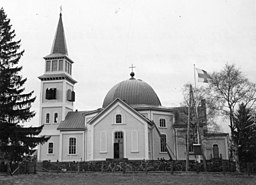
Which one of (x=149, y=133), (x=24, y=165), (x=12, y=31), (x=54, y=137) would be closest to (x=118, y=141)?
(x=149, y=133)

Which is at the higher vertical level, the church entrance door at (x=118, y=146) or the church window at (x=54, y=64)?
the church window at (x=54, y=64)

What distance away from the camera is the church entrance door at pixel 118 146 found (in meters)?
42.5

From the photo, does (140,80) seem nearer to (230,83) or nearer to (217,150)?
(217,150)

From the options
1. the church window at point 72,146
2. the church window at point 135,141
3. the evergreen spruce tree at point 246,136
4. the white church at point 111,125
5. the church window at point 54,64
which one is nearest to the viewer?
the church window at point 135,141

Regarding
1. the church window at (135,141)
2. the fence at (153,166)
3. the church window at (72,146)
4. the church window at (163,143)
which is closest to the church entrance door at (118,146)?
the church window at (135,141)

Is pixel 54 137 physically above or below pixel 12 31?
below

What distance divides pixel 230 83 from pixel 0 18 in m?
22.5

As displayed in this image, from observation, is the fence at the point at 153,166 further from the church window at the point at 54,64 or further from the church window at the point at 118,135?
the church window at the point at 54,64

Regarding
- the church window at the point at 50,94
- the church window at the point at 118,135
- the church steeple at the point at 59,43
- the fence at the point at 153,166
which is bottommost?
the fence at the point at 153,166

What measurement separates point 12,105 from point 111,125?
14.4 m

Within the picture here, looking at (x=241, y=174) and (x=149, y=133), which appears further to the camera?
(x=149, y=133)

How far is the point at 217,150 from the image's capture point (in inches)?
1972

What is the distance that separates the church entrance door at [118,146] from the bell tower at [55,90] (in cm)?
1146

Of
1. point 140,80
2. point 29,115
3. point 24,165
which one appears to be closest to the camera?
point 24,165
